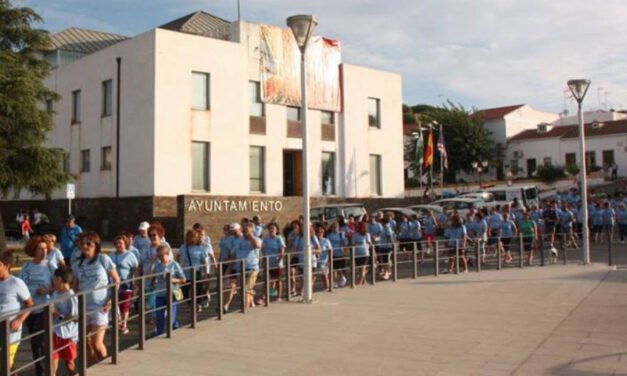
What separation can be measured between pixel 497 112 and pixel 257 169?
1824 inches

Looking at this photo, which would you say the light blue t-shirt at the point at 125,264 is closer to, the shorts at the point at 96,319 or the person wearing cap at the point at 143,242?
the person wearing cap at the point at 143,242

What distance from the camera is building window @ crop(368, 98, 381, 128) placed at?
41.0 metres

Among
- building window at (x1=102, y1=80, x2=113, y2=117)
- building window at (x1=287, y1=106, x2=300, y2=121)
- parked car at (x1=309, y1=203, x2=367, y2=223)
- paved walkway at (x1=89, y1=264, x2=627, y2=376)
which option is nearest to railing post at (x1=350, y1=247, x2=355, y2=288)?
paved walkway at (x1=89, y1=264, x2=627, y2=376)

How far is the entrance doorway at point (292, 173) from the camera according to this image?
1500 inches

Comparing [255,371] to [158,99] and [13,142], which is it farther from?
[158,99]

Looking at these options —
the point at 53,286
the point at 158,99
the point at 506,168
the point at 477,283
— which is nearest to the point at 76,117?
the point at 158,99

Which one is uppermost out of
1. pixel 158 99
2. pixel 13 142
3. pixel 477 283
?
pixel 158 99

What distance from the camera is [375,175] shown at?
4122 centimetres

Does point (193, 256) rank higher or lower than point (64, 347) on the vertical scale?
higher

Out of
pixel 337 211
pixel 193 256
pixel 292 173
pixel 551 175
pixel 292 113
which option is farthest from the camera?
pixel 551 175

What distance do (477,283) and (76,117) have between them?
27.3 meters

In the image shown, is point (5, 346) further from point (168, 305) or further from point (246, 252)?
point (246, 252)

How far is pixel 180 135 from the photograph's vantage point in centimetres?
3194

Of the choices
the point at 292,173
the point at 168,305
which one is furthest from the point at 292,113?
the point at 168,305
